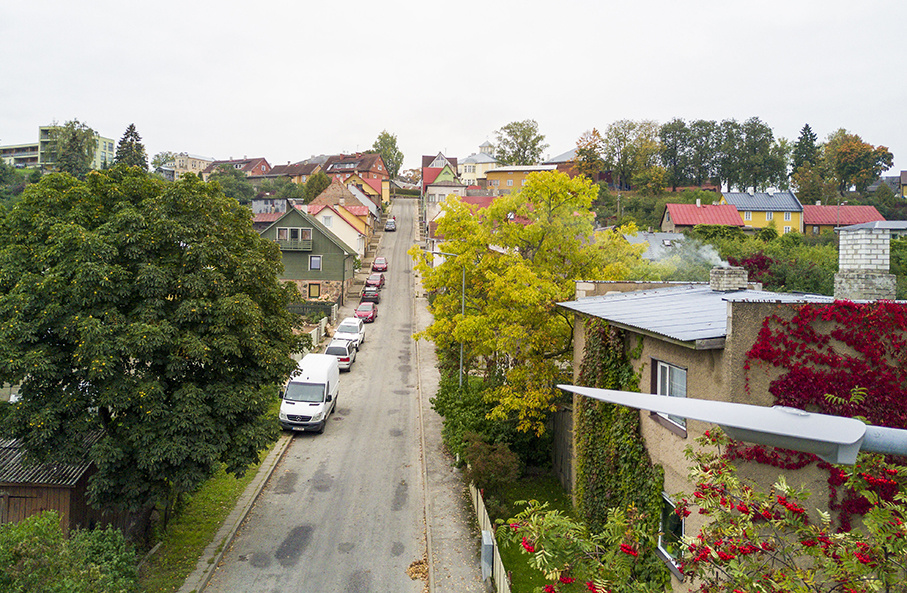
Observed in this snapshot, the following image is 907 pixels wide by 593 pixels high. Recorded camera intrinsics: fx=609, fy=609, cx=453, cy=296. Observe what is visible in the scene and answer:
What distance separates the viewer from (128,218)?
14.1 m

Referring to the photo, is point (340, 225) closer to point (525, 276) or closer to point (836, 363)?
point (525, 276)

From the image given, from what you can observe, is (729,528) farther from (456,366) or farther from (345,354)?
(345,354)

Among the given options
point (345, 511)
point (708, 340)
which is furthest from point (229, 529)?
point (708, 340)

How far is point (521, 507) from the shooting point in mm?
19359

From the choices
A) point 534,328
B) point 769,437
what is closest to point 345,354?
point 534,328

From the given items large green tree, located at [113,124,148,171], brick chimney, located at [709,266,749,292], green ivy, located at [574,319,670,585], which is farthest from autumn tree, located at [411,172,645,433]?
large green tree, located at [113,124,148,171]

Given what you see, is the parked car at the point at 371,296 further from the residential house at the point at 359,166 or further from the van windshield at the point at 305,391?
the residential house at the point at 359,166

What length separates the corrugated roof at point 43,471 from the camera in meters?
14.0

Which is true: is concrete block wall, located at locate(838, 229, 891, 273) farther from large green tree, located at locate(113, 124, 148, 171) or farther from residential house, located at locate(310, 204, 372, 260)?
large green tree, located at locate(113, 124, 148, 171)

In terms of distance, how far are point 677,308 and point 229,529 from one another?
1347 centimetres

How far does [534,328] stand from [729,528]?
48.6 ft

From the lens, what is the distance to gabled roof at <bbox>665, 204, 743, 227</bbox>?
66.8 m

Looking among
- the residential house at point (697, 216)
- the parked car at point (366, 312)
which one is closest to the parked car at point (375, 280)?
the parked car at point (366, 312)

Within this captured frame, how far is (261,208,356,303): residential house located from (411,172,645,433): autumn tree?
1150 inches
